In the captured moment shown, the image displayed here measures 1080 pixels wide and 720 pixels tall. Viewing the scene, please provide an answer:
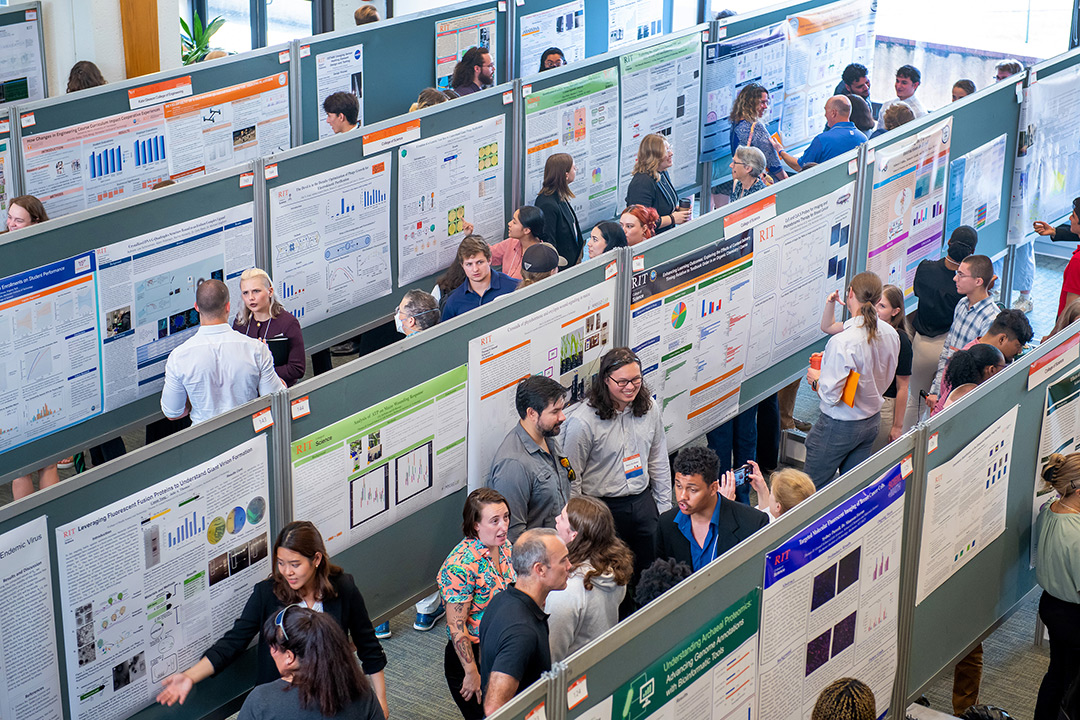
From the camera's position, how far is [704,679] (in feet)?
10.1

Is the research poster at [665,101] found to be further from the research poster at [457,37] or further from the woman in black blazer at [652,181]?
the research poster at [457,37]

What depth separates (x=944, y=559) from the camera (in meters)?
4.01

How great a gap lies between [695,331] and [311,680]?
285 centimetres

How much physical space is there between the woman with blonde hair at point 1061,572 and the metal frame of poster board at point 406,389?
6.15 feet

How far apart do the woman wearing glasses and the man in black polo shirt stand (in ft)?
1.54

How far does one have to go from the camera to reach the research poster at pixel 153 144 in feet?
21.3

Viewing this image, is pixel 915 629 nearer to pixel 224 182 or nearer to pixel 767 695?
pixel 767 695

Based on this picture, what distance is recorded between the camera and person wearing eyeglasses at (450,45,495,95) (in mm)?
8281

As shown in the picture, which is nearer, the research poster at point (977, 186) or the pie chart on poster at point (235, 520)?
the pie chart on poster at point (235, 520)

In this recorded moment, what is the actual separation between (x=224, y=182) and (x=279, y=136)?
2284mm

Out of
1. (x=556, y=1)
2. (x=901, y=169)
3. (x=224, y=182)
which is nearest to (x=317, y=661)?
(x=224, y=182)

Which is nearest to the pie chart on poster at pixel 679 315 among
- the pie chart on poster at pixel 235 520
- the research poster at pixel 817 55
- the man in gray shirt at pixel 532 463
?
the man in gray shirt at pixel 532 463

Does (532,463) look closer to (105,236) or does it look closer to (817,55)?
(105,236)

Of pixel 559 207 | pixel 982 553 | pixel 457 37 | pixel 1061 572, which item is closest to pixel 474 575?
pixel 982 553
